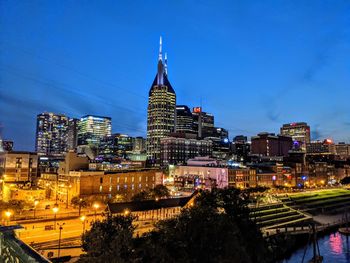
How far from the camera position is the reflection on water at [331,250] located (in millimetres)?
55750

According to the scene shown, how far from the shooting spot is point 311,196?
108 m

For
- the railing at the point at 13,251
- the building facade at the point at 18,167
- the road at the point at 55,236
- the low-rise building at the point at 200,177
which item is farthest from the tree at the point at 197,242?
the building facade at the point at 18,167

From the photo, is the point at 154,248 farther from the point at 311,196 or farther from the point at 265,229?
the point at 311,196

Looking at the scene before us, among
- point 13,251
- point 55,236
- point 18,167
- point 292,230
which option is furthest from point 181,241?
point 18,167

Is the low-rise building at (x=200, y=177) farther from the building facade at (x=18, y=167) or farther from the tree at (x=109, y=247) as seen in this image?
the tree at (x=109, y=247)

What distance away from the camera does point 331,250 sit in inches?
2404

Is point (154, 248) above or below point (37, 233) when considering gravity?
above

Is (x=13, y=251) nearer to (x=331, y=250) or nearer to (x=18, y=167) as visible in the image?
(x=331, y=250)

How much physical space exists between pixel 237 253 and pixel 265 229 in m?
44.5

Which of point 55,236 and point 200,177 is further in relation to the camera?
point 200,177

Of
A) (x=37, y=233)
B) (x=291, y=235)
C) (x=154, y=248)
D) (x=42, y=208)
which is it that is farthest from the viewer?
(x=42, y=208)

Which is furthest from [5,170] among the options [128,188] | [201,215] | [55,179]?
[201,215]

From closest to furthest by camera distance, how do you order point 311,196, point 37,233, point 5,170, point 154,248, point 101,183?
point 154,248
point 37,233
point 101,183
point 5,170
point 311,196

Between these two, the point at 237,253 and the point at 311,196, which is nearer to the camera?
the point at 237,253
